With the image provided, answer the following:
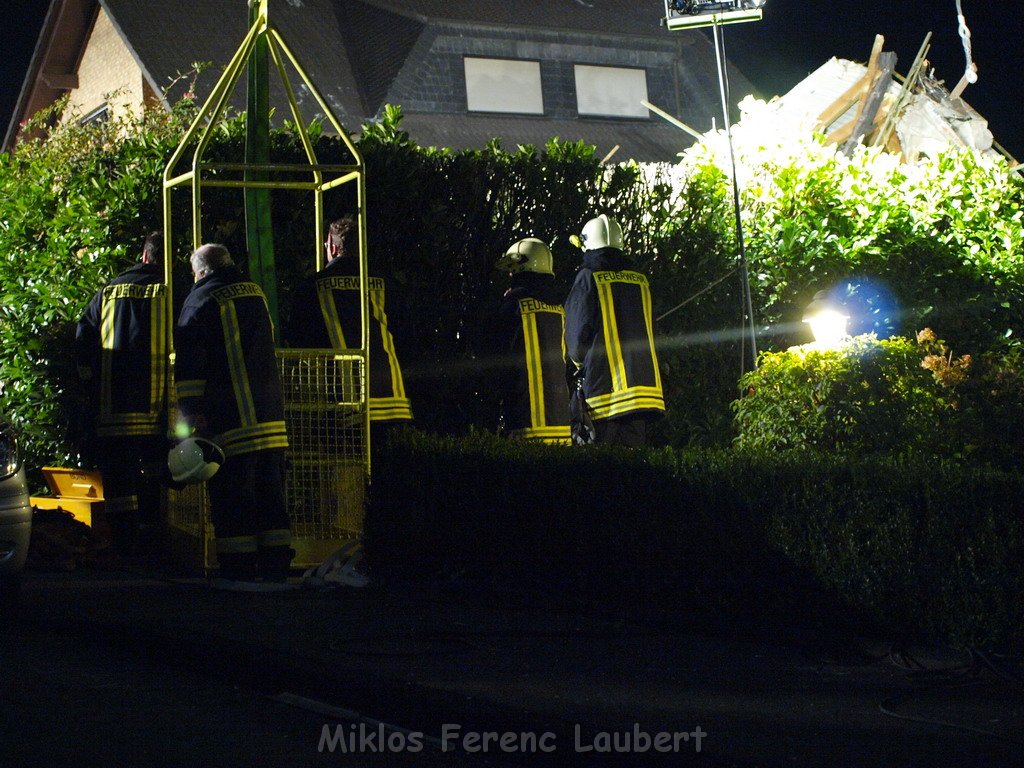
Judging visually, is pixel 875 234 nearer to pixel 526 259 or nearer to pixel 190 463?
pixel 526 259

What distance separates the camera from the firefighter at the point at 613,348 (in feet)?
36.1

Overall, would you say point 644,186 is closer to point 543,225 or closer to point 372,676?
point 543,225

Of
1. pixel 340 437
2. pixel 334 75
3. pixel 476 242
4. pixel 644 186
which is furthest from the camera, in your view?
pixel 334 75

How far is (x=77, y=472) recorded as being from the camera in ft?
36.9

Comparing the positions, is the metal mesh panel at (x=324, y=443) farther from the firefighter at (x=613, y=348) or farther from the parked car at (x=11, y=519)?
the firefighter at (x=613, y=348)

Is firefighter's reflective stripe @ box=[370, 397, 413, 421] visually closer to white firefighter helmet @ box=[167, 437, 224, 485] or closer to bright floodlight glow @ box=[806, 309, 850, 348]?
white firefighter helmet @ box=[167, 437, 224, 485]

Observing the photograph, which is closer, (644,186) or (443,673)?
(443,673)

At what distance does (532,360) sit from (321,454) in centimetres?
201

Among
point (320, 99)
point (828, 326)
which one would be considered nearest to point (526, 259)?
point (828, 326)

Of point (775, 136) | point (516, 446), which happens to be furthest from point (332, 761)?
point (775, 136)

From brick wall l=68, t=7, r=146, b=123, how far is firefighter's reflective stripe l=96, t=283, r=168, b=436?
56.8ft

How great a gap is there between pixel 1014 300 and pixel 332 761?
33.7ft

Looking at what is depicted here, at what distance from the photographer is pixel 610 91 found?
104 ft

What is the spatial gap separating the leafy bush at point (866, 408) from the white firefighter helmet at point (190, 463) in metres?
3.11
